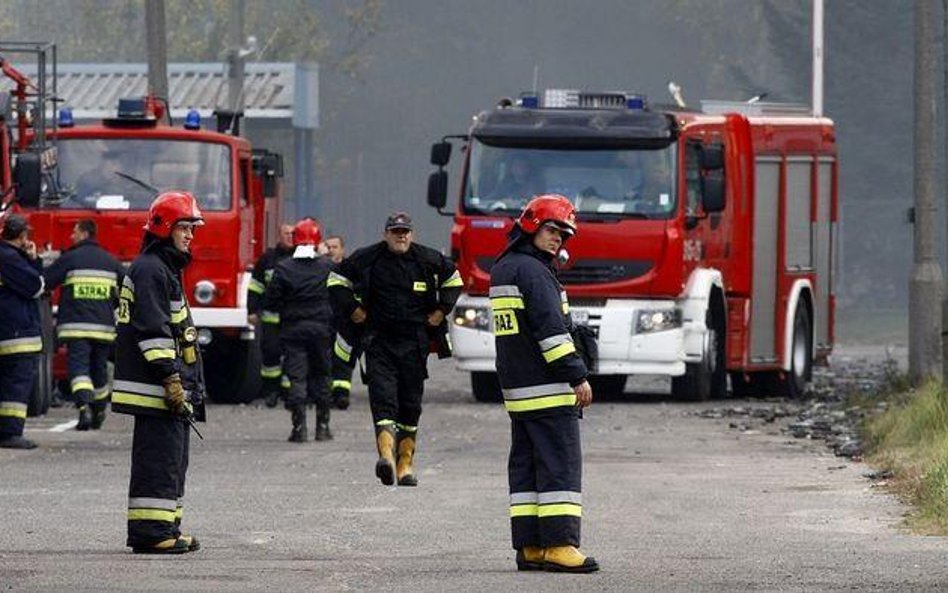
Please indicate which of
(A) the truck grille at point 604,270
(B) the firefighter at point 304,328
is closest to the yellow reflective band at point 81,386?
(B) the firefighter at point 304,328

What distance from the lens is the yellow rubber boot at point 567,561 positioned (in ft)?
39.8

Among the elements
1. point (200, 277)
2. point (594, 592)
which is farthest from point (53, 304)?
point (594, 592)

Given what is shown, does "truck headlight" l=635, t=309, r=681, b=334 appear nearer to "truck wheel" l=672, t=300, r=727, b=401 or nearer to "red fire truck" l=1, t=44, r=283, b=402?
"truck wheel" l=672, t=300, r=727, b=401

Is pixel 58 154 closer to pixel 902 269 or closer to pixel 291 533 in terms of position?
pixel 291 533

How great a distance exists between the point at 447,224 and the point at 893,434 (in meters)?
59.6

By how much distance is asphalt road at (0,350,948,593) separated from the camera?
11.8 m

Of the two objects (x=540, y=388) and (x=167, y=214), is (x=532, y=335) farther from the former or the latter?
(x=167, y=214)

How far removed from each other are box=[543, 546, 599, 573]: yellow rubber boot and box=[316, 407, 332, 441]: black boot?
914cm

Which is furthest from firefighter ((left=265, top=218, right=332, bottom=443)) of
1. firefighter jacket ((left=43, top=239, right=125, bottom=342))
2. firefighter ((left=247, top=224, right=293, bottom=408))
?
firefighter jacket ((left=43, top=239, right=125, bottom=342))

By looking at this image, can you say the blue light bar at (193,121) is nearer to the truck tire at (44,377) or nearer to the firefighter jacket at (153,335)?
the truck tire at (44,377)

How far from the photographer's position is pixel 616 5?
89625mm

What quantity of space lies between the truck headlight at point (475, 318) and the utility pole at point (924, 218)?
4.33 meters

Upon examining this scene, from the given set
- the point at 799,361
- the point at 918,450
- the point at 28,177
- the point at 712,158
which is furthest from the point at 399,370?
the point at 799,361

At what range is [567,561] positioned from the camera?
479 inches
